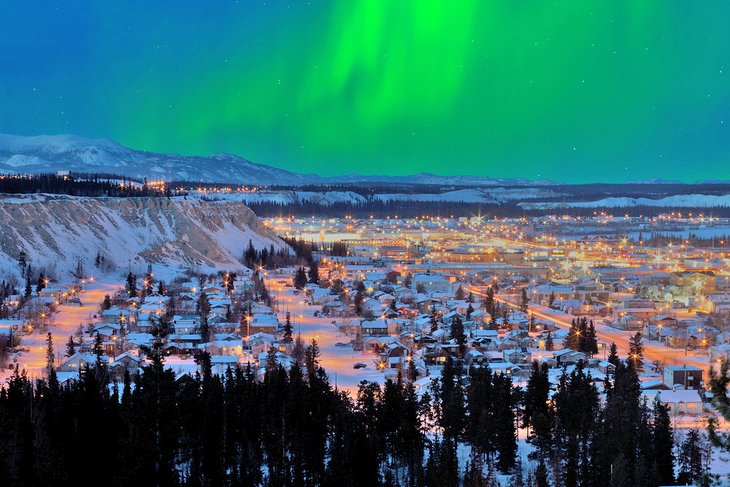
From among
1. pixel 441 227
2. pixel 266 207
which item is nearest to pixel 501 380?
pixel 441 227

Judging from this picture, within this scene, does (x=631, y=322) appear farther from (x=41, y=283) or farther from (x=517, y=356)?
(x=41, y=283)

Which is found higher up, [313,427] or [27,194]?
[27,194]

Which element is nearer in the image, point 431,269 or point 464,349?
point 464,349

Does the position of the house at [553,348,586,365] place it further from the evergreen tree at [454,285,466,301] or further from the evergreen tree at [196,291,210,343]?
the evergreen tree at [454,285,466,301]

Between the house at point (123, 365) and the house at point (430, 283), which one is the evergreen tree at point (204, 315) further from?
the house at point (430, 283)

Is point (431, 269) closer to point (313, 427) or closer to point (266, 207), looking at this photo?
point (313, 427)

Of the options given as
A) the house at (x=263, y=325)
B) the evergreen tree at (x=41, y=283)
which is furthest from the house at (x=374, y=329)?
the evergreen tree at (x=41, y=283)
